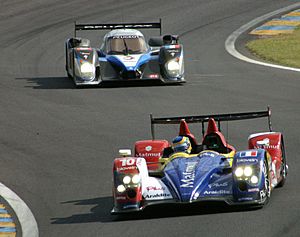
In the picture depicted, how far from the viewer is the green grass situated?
30.2 m

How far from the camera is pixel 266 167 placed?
13828 mm

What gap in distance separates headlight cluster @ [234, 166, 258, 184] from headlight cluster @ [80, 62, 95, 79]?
1344 cm

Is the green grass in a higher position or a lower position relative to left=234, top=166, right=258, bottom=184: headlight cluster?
higher

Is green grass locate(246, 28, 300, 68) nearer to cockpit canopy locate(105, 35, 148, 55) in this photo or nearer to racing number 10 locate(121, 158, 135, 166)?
cockpit canopy locate(105, 35, 148, 55)

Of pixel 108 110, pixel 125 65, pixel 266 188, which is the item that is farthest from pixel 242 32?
pixel 266 188

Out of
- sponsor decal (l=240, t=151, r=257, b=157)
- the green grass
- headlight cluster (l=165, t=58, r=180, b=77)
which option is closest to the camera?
sponsor decal (l=240, t=151, r=257, b=157)

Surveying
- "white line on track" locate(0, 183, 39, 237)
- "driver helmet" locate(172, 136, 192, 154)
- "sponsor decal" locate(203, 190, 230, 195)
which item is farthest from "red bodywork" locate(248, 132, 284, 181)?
"white line on track" locate(0, 183, 39, 237)

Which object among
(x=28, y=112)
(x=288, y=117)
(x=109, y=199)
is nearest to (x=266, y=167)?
(x=109, y=199)

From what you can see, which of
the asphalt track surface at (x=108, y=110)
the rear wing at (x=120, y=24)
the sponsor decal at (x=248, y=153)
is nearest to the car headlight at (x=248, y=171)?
the sponsor decal at (x=248, y=153)

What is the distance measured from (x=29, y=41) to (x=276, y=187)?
21.4m

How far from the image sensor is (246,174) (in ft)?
43.8

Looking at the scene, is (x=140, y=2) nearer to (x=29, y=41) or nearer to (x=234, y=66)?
(x=29, y=41)

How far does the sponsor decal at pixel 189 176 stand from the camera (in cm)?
1334

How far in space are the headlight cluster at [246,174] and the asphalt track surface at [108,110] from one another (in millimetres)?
412
